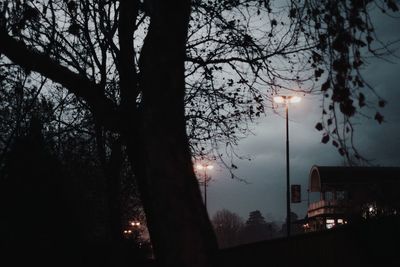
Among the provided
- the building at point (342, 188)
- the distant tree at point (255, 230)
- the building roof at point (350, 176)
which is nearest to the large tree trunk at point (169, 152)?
the building at point (342, 188)

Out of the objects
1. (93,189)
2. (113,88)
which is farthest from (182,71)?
(93,189)

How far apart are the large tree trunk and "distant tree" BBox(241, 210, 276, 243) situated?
119 meters

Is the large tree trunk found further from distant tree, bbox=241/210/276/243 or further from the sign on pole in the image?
distant tree, bbox=241/210/276/243

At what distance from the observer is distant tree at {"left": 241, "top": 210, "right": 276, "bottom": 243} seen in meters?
130

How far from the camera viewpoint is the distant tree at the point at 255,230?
129500mm

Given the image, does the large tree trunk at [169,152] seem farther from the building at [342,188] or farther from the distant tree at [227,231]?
the distant tree at [227,231]

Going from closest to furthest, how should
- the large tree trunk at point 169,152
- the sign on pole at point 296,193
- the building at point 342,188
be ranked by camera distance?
the large tree trunk at point 169,152, the sign on pole at point 296,193, the building at point 342,188

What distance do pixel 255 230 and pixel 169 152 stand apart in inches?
5581

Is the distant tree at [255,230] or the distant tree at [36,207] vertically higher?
the distant tree at [255,230]

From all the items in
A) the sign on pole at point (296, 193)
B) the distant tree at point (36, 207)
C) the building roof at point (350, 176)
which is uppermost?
the building roof at point (350, 176)

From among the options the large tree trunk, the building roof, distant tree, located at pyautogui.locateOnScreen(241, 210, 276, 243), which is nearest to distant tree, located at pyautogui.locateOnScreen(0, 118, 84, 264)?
the large tree trunk

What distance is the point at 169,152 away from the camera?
454cm

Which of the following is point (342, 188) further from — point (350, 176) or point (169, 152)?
point (169, 152)

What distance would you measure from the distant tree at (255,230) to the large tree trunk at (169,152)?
119 meters
